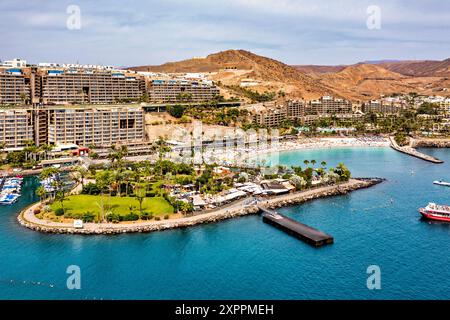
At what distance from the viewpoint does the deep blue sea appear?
67.6ft

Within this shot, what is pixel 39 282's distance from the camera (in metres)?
21.3

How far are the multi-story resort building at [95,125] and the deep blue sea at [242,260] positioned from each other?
69.5ft

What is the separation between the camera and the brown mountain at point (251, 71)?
108 metres

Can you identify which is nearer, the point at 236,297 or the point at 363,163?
the point at 236,297

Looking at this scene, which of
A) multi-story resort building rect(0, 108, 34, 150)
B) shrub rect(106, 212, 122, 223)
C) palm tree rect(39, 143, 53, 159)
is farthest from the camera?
multi-story resort building rect(0, 108, 34, 150)

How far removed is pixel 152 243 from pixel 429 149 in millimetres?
53432

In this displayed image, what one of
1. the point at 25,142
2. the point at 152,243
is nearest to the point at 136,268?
the point at 152,243

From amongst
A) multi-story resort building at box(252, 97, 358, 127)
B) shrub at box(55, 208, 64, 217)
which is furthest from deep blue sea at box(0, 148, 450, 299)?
multi-story resort building at box(252, 97, 358, 127)

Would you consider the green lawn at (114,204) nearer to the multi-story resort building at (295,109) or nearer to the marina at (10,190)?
the marina at (10,190)

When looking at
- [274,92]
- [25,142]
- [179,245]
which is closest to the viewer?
[179,245]

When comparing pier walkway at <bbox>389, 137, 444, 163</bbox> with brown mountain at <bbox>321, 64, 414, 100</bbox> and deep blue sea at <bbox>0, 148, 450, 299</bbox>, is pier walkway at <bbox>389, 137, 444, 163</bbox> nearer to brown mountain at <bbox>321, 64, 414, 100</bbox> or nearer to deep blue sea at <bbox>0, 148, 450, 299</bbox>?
deep blue sea at <bbox>0, 148, 450, 299</bbox>

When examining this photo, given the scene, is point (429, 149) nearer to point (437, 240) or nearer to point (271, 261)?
point (437, 240)

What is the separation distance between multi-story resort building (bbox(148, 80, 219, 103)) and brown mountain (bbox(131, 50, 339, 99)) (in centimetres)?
2429
